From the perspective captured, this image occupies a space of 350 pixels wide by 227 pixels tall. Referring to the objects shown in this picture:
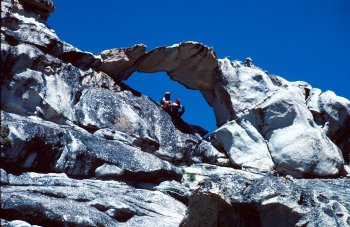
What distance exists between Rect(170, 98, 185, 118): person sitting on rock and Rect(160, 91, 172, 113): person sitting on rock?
264 mm

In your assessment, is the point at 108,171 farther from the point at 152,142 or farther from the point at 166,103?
the point at 166,103

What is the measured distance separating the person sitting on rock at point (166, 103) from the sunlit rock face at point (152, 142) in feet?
3.05

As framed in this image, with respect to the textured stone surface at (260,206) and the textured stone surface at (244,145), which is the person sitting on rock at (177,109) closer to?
the textured stone surface at (244,145)

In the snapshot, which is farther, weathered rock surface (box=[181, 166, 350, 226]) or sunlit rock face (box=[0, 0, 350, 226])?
sunlit rock face (box=[0, 0, 350, 226])

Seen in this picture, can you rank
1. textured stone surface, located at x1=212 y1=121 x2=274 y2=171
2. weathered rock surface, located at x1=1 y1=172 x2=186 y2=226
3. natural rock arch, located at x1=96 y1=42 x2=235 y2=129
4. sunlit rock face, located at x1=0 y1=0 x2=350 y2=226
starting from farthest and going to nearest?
natural rock arch, located at x1=96 y1=42 x2=235 y2=129 < textured stone surface, located at x1=212 y1=121 x2=274 y2=171 < weathered rock surface, located at x1=1 y1=172 x2=186 y2=226 < sunlit rock face, located at x1=0 y1=0 x2=350 y2=226

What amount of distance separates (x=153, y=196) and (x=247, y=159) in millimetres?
8452

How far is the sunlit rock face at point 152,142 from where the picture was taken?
17.2 metres

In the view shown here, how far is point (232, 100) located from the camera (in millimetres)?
31922

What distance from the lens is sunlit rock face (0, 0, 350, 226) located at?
56.5ft

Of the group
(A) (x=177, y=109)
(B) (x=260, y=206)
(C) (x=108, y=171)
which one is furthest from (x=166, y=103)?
(B) (x=260, y=206)

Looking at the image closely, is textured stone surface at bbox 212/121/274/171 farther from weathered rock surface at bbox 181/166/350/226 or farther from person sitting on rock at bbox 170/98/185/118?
weathered rock surface at bbox 181/166/350/226

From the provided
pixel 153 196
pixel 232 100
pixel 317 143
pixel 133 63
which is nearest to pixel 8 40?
pixel 133 63

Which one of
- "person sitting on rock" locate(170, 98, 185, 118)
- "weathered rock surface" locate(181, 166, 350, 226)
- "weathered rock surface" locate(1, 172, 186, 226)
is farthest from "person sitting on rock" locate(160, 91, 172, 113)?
"weathered rock surface" locate(181, 166, 350, 226)

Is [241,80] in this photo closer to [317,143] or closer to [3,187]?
[317,143]
